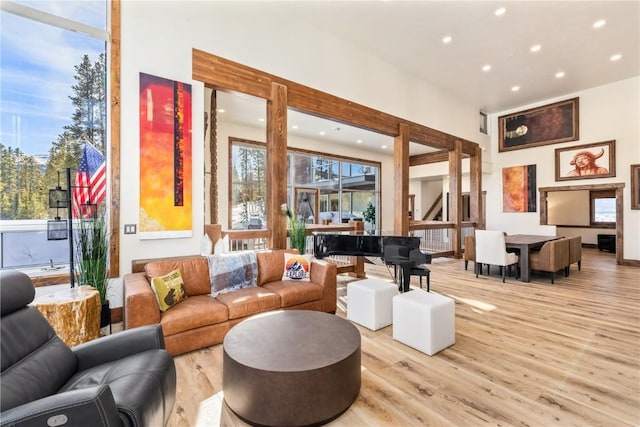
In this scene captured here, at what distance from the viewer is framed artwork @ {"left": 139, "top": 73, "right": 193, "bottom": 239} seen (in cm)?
355

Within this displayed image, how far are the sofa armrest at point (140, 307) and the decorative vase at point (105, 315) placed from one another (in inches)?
26.6

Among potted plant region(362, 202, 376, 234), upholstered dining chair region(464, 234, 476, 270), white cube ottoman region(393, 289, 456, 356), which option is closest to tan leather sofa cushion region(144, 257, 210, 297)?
white cube ottoman region(393, 289, 456, 356)

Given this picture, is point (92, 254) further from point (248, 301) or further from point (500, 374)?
point (500, 374)

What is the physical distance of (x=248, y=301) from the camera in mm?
3088

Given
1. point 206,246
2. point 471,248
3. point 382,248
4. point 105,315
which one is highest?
point 206,246

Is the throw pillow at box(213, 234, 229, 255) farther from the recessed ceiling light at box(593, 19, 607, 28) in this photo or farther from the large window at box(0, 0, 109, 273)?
the recessed ceiling light at box(593, 19, 607, 28)

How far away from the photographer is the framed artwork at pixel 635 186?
23.5 ft

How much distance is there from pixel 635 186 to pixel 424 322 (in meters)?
8.39

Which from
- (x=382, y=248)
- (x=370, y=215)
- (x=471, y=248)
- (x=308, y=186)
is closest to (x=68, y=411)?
(x=382, y=248)

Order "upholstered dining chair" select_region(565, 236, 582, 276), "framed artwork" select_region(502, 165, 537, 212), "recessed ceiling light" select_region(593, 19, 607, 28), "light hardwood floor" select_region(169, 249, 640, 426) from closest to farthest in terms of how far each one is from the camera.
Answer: "light hardwood floor" select_region(169, 249, 640, 426), "recessed ceiling light" select_region(593, 19, 607, 28), "upholstered dining chair" select_region(565, 236, 582, 276), "framed artwork" select_region(502, 165, 537, 212)

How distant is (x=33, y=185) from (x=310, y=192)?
7316mm

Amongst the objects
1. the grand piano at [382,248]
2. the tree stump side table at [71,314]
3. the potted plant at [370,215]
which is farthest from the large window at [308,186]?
the tree stump side table at [71,314]

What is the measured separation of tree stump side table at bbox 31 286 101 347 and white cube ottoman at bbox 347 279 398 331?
8.65 feet

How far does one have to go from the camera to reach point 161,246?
12.1 ft
